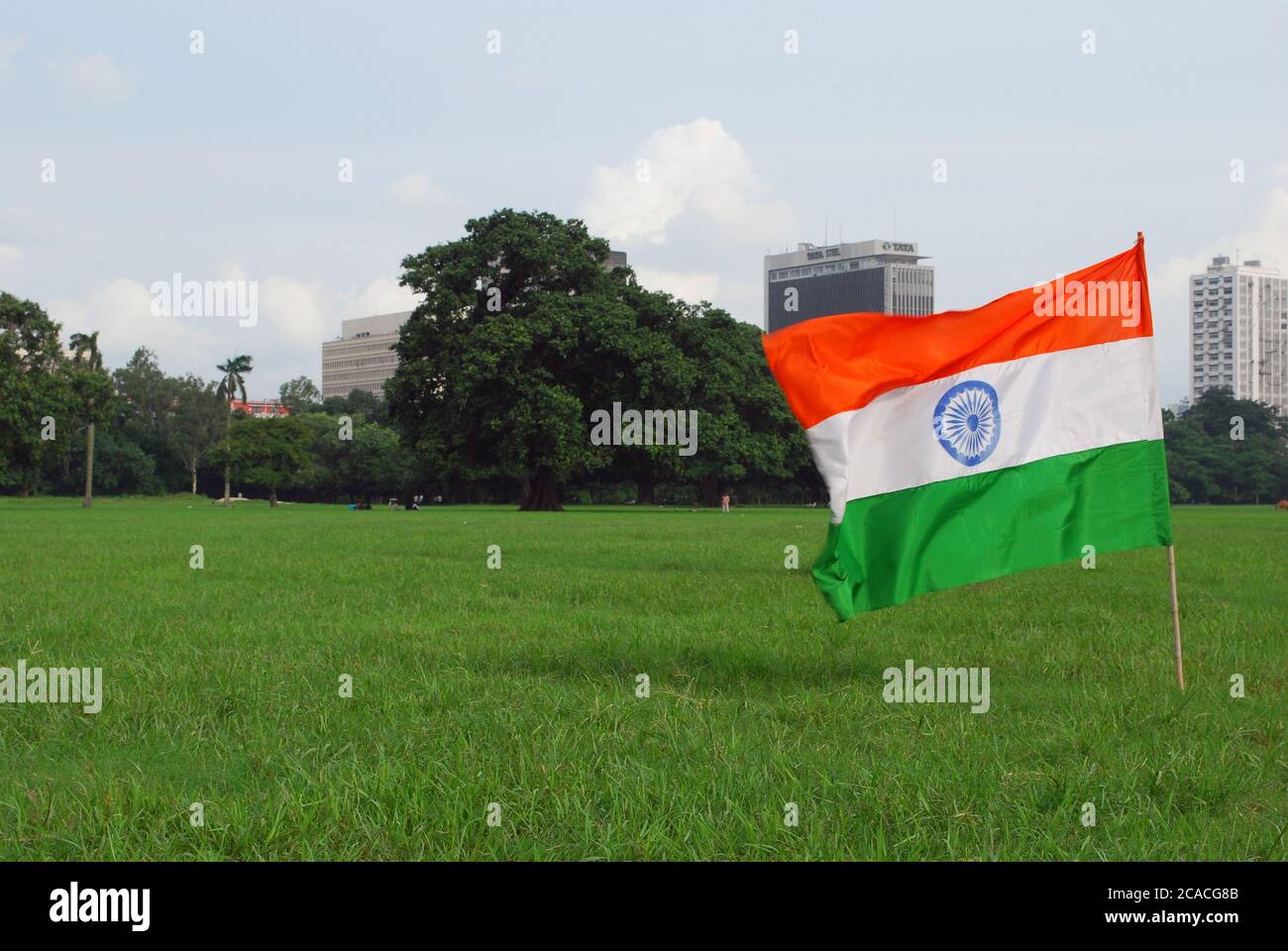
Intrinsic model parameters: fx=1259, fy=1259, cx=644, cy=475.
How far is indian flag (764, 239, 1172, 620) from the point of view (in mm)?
8086

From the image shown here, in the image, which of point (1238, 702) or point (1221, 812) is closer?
point (1221, 812)

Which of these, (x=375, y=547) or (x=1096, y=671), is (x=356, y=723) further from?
(x=375, y=547)

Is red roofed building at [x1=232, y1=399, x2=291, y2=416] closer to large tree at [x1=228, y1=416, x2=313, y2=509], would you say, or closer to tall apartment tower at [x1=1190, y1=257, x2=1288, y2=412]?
large tree at [x1=228, y1=416, x2=313, y2=509]

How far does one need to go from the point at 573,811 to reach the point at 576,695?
2.66m

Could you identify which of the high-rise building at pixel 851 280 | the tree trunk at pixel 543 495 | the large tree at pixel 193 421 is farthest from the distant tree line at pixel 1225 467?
the large tree at pixel 193 421

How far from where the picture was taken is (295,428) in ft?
273

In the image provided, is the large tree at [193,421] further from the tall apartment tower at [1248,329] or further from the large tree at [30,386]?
the tall apartment tower at [1248,329]

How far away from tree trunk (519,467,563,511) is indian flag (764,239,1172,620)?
50.7 metres

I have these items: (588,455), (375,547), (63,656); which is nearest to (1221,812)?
(63,656)

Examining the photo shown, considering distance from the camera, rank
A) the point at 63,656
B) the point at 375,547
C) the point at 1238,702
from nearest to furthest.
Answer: the point at 1238,702 < the point at 63,656 < the point at 375,547

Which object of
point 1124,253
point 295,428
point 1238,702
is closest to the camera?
point 1238,702

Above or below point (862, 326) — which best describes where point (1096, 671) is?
below

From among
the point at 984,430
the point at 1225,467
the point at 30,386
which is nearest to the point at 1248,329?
the point at 1225,467

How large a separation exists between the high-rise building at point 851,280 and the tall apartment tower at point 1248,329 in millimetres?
69587
